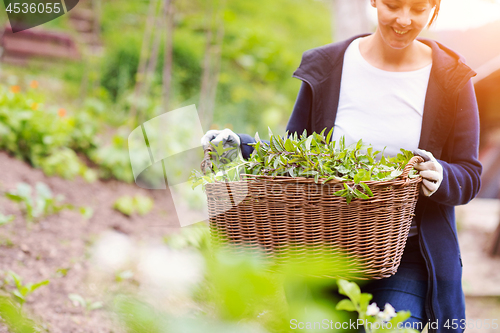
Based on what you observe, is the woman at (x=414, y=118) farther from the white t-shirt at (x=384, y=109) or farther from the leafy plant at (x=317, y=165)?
the leafy plant at (x=317, y=165)

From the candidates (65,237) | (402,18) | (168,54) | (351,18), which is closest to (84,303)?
(65,237)

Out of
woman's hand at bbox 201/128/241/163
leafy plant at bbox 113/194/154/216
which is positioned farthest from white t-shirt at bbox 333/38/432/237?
leafy plant at bbox 113/194/154/216

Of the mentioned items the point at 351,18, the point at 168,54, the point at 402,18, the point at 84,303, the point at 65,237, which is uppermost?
the point at 402,18

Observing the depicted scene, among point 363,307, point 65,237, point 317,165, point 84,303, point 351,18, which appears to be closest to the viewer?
point 363,307

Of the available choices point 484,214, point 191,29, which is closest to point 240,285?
point 484,214

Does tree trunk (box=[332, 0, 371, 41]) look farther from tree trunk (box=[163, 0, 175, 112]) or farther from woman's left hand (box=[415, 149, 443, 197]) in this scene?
woman's left hand (box=[415, 149, 443, 197])

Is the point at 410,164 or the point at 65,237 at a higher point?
the point at 410,164

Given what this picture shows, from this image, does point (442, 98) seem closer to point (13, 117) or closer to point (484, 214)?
point (13, 117)

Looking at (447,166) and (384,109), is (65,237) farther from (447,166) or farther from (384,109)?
(447,166)

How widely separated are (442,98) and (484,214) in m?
4.51

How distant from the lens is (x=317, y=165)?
927 millimetres

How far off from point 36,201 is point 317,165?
2.48 m

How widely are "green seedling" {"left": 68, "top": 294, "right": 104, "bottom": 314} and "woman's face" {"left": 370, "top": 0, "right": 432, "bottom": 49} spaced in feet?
6.00

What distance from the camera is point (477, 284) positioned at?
11.4 feet
